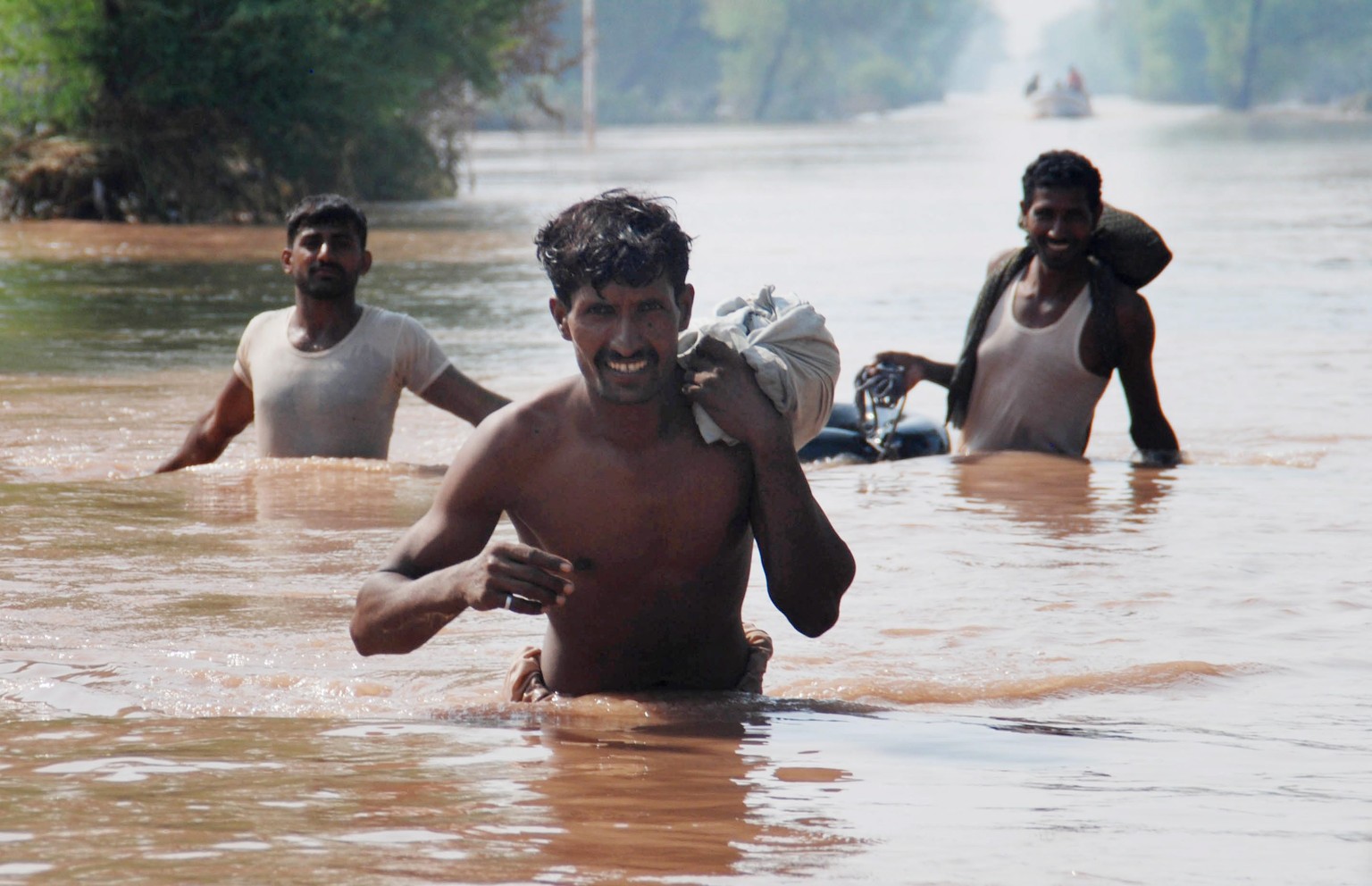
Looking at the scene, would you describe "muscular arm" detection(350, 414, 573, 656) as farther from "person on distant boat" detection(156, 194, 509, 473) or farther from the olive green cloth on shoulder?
the olive green cloth on shoulder

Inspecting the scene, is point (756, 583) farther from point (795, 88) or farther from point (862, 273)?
point (795, 88)

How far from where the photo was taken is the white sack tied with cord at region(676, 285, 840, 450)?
13.3 ft

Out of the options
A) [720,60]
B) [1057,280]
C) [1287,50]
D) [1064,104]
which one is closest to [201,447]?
→ [1057,280]

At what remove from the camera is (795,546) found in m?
4.04

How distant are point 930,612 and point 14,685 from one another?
2606mm

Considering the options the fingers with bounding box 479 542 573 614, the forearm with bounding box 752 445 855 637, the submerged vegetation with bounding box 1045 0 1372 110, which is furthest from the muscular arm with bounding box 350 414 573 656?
the submerged vegetation with bounding box 1045 0 1372 110

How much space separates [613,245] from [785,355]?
1.59ft

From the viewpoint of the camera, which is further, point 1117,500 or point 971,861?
point 1117,500

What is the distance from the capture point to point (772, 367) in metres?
4.05

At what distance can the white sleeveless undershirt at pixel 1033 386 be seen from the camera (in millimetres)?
7324

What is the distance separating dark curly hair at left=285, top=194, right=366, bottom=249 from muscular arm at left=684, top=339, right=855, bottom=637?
341cm

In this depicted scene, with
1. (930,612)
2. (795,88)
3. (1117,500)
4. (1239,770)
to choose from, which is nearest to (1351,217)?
(1117,500)

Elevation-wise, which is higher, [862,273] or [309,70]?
[309,70]

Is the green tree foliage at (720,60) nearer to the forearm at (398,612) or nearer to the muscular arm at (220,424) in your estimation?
the muscular arm at (220,424)
